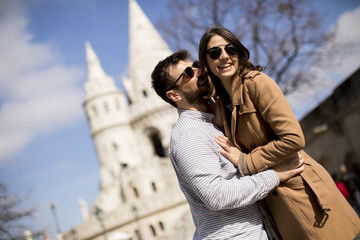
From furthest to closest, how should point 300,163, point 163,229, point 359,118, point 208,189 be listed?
point 163,229 → point 359,118 → point 300,163 → point 208,189

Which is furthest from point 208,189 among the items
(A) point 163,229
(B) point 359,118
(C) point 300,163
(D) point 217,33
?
(A) point 163,229

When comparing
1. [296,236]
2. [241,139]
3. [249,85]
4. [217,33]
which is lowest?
[296,236]

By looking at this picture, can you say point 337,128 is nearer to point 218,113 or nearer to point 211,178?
point 218,113

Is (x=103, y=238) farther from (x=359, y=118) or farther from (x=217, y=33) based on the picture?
(x=217, y=33)

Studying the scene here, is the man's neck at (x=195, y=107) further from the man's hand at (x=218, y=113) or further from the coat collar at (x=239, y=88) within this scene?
the coat collar at (x=239, y=88)

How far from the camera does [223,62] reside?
2729 mm

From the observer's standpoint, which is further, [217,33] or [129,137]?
[129,137]

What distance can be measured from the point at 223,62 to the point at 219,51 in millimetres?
80

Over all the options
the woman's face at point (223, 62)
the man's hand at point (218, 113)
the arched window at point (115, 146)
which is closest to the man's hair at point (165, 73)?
the woman's face at point (223, 62)

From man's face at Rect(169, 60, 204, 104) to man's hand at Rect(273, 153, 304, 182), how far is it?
2.42 feet

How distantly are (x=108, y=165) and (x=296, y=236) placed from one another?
36.3 meters

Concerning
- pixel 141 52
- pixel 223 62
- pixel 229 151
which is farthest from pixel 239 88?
pixel 141 52

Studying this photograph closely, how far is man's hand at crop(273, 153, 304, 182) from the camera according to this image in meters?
2.54

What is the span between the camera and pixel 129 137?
39125 millimetres
